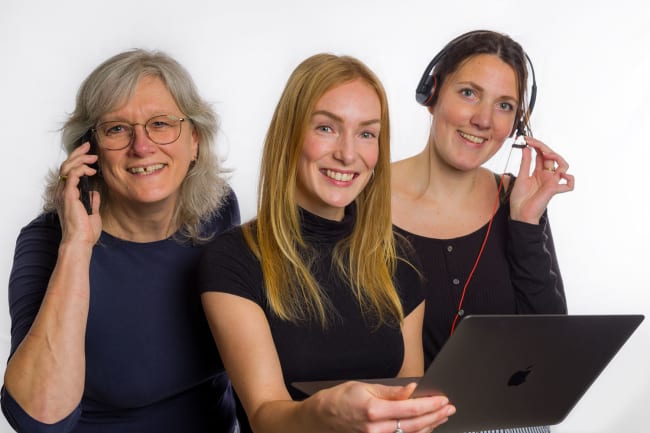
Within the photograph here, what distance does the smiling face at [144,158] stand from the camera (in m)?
2.37

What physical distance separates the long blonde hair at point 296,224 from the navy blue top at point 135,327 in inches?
13.9

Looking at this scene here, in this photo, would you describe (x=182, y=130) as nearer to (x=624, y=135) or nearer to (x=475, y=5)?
(x=475, y=5)

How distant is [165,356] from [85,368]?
0.22 meters

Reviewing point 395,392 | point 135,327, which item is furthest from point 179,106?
point 395,392

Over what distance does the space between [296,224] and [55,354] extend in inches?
26.3

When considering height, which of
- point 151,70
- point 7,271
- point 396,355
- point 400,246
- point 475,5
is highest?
point 475,5

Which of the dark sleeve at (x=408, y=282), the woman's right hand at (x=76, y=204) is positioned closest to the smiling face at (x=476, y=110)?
the dark sleeve at (x=408, y=282)

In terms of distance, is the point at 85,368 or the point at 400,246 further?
the point at 400,246

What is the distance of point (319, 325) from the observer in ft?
Answer: 7.39

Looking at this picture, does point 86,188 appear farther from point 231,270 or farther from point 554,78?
point 554,78

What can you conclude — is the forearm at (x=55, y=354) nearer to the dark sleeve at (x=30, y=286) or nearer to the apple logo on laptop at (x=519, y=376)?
the dark sleeve at (x=30, y=286)

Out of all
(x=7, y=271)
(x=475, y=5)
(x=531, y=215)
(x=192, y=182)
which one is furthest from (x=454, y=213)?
(x=7, y=271)

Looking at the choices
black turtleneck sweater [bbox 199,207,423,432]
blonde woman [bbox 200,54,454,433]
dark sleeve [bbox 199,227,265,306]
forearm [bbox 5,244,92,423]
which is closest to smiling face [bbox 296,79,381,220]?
blonde woman [bbox 200,54,454,433]

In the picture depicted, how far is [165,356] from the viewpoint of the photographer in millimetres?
2449
